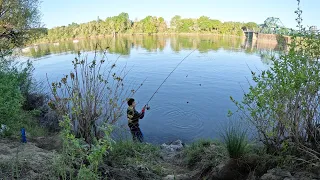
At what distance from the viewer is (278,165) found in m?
3.50

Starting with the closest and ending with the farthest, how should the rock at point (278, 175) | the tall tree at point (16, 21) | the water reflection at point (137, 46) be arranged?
the rock at point (278, 175), the tall tree at point (16, 21), the water reflection at point (137, 46)

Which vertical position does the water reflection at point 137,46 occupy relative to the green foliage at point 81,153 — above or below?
above

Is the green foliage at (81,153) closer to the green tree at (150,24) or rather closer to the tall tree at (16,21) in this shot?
the tall tree at (16,21)

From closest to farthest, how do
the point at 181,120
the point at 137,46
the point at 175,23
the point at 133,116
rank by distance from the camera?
the point at 133,116, the point at 181,120, the point at 137,46, the point at 175,23

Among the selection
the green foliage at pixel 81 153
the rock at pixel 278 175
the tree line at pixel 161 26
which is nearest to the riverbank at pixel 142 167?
the rock at pixel 278 175

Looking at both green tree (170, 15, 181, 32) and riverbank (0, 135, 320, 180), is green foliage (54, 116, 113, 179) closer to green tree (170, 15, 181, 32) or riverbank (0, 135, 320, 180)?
riverbank (0, 135, 320, 180)

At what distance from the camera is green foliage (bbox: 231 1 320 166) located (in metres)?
3.46

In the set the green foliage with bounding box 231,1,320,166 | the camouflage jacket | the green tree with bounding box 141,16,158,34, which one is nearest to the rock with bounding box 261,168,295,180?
the green foliage with bounding box 231,1,320,166

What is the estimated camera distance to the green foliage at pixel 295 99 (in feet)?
11.4

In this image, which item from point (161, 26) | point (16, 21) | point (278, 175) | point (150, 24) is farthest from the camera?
point (161, 26)

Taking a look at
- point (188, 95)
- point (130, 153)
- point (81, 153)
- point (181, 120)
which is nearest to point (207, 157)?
point (130, 153)

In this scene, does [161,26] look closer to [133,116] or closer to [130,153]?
[133,116]

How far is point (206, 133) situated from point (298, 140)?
26.6ft

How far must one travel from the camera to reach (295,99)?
3.68 metres
